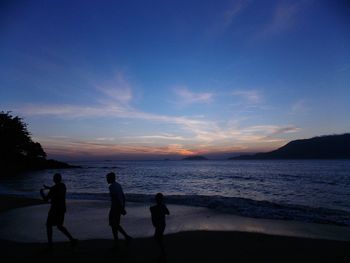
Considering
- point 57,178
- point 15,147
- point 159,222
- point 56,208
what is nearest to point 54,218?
point 56,208

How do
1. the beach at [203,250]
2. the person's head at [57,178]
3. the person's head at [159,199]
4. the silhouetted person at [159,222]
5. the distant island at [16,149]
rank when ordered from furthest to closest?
1. the distant island at [16,149]
2. the person's head at [57,178]
3. the beach at [203,250]
4. the person's head at [159,199]
5. the silhouetted person at [159,222]

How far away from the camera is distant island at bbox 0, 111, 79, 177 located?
6681 centimetres

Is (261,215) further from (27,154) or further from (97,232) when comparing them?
(27,154)

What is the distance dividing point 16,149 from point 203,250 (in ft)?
250

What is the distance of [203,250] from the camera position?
824 cm

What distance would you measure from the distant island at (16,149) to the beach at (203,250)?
55644 mm

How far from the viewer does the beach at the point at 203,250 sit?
7484 mm

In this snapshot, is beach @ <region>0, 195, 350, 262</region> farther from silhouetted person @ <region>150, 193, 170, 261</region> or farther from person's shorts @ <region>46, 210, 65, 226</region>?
person's shorts @ <region>46, 210, 65, 226</region>

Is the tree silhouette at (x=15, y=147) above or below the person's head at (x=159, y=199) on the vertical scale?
above

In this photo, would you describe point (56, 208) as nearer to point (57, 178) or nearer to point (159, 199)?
point (57, 178)

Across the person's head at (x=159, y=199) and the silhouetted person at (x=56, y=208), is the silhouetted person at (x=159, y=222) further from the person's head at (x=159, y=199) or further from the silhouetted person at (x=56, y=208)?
the silhouetted person at (x=56, y=208)

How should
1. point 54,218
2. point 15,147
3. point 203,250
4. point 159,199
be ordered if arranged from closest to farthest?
point 159,199 < point 54,218 < point 203,250 < point 15,147

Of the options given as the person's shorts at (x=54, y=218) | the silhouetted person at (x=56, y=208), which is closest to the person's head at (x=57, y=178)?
the silhouetted person at (x=56, y=208)

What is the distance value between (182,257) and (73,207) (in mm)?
10527
